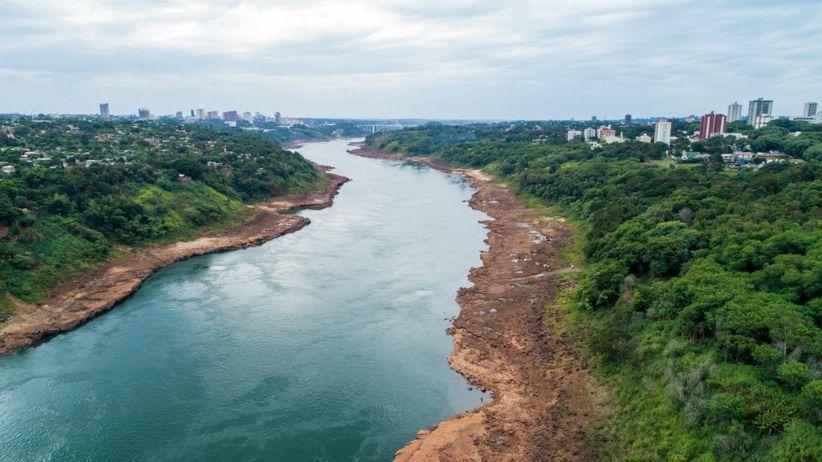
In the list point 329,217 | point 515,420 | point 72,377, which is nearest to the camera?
point 515,420

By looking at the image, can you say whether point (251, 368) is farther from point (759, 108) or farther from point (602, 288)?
point (759, 108)

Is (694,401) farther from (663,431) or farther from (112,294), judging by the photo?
(112,294)

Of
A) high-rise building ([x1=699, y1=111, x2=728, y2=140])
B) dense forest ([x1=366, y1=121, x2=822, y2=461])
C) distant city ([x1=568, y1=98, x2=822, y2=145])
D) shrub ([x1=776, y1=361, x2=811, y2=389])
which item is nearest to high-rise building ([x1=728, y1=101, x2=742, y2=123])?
distant city ([x1=568, y1=98, x2=822, y2=145])

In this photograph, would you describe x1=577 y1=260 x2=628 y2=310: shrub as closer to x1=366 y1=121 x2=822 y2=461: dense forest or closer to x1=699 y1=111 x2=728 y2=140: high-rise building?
x1=366 y1=121 x2=822 y2=461: dense forest

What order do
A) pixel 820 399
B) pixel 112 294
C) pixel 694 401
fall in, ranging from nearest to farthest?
pixel 820 399 → pixel 694 401 → pixel 112 294

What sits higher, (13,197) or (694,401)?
(13,197)

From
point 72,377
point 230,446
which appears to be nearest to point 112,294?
point 72,377

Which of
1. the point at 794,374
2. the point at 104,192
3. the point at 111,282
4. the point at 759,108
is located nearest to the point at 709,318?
the point at 794,374
